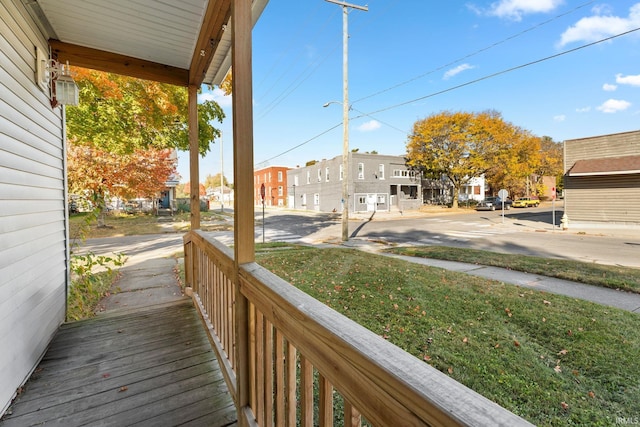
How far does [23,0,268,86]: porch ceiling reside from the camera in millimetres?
2141

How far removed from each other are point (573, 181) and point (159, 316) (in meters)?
15.6

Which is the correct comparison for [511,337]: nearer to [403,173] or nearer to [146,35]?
[146,35]

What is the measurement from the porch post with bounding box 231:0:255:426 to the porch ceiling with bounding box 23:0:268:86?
2.17 ft

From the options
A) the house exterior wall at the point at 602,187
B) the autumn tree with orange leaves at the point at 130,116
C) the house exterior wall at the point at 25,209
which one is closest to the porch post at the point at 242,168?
the house exterior wall at the point at 25,209

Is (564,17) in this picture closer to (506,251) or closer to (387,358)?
(506,251)

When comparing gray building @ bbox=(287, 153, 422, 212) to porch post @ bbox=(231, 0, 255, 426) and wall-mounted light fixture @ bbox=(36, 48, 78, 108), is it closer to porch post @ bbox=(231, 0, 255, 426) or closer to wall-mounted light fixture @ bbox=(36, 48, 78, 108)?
wall-mounted light fixture @ bbox=(36, 48, 78, 108)

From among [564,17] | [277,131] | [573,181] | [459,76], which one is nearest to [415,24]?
[459,76]

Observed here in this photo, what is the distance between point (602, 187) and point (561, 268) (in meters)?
9.35

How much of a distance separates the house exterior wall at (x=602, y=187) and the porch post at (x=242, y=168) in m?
14.9

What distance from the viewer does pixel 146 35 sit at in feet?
8.34

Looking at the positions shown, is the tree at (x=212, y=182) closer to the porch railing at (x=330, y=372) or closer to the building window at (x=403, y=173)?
the building window at (x=403, y=173)

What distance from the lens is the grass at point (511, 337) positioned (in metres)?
1.97

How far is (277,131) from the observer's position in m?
7.84

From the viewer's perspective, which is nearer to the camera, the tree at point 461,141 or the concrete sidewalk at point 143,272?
the concrete sidewalk at point 143,272
